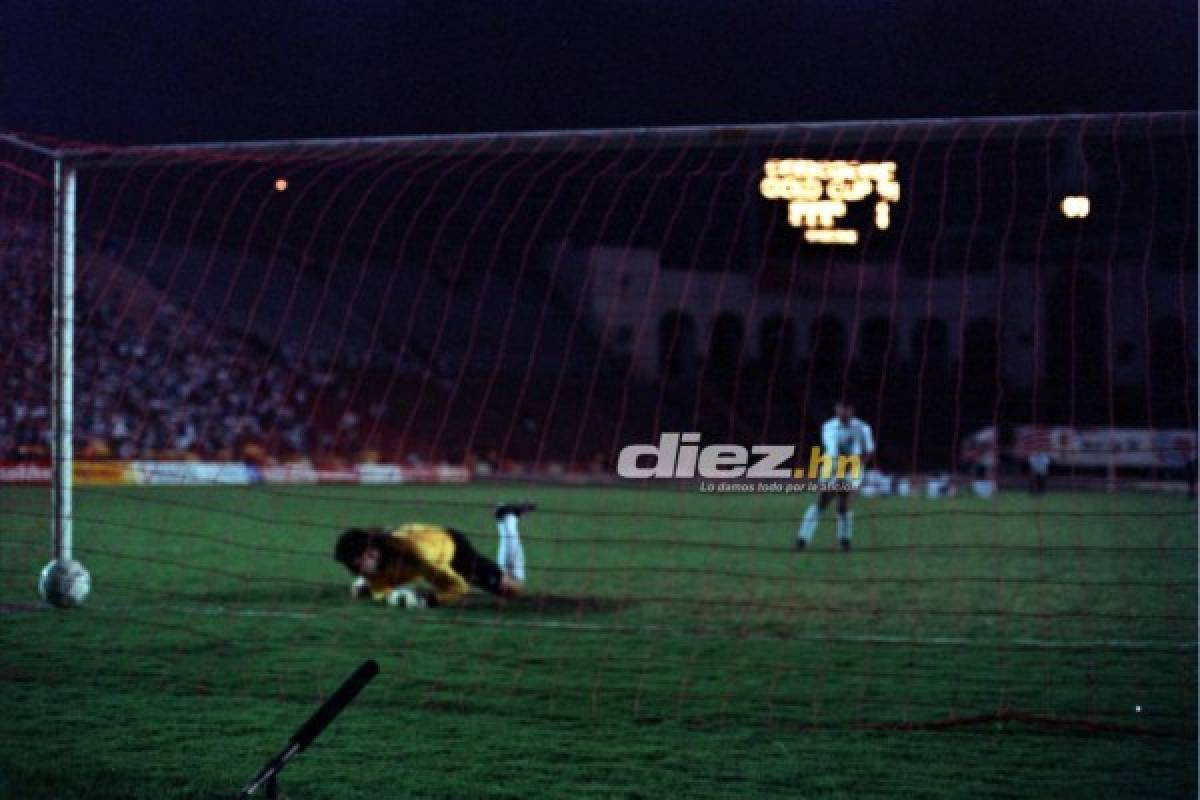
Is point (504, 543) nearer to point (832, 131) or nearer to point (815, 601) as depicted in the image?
point (815, 601)

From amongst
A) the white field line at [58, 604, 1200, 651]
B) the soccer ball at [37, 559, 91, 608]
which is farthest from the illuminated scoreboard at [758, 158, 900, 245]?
the soccer ball at [37, 559, 91, 608]

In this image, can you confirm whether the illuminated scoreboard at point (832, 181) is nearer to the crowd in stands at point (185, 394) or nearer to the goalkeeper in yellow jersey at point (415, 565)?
the goalkeeper in yellow jersey at point (415, 565)

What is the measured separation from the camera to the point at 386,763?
5.41m

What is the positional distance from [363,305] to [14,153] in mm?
25956

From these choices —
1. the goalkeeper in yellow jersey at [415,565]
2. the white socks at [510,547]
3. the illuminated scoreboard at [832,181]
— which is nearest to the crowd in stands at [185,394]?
the white socks at [510,547]

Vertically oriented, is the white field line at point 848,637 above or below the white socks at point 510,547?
below

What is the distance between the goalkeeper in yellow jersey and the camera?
9.77m

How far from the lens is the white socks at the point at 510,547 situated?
35.7 ft

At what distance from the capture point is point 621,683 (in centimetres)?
724

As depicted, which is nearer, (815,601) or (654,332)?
(815,601)

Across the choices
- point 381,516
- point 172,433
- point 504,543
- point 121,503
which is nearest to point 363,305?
point 172,433

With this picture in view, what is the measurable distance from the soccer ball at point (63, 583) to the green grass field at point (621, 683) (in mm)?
124

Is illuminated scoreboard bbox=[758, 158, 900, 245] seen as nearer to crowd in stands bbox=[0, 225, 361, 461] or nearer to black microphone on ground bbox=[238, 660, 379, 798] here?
black microphone on ground bbox=[238, 660, 379, 798]

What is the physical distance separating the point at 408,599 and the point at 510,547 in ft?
3.74
